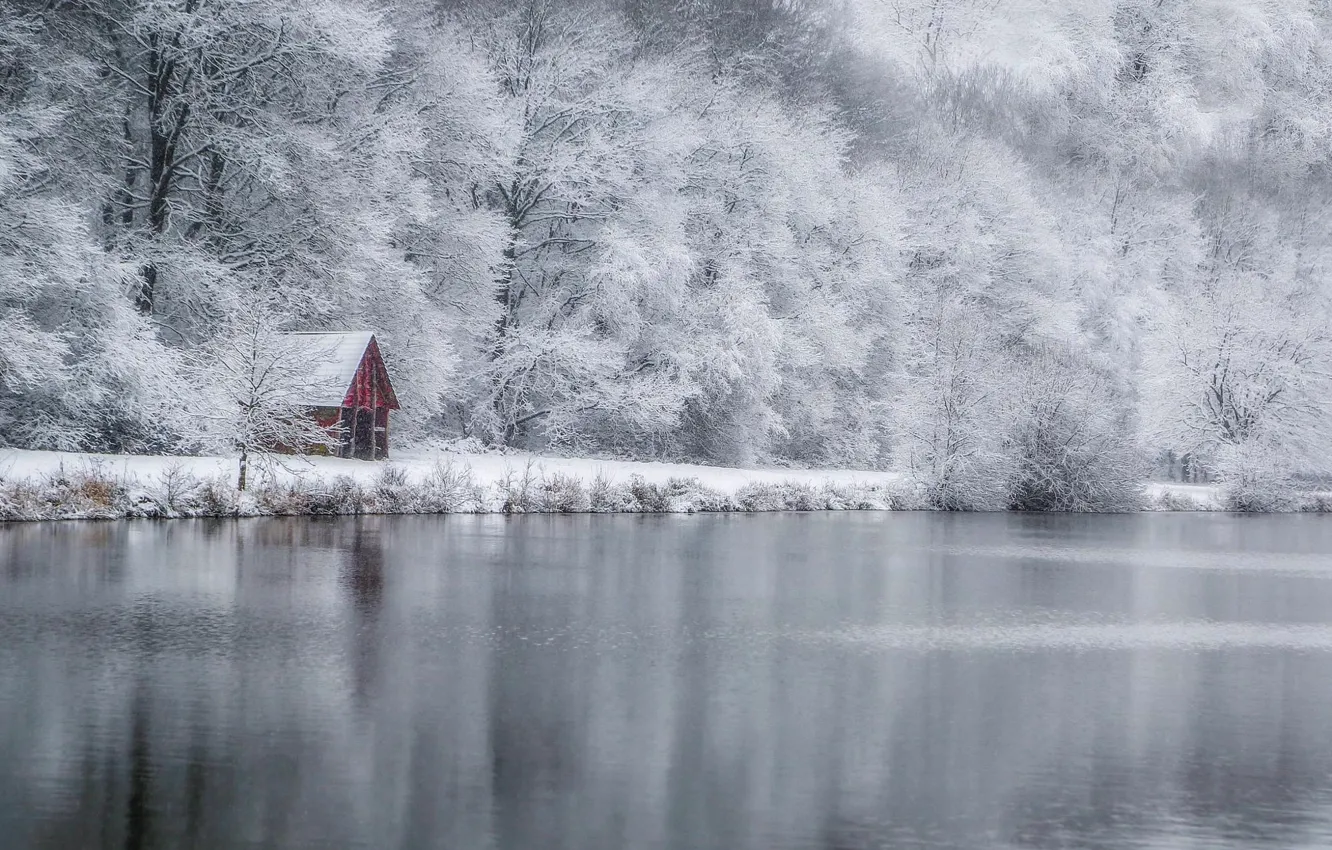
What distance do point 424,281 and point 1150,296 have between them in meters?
29.1

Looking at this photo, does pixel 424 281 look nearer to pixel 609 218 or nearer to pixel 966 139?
pixel 609 218

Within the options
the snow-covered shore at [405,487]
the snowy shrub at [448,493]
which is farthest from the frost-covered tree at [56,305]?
the snowy shrub at [448,493]

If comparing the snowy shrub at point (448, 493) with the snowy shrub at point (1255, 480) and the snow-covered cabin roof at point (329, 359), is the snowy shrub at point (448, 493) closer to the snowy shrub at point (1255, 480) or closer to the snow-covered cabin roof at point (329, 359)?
the snow-covered cabin roof at point (329, 359)

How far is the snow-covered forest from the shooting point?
3012cm

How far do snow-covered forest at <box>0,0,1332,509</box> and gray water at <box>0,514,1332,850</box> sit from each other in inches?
515

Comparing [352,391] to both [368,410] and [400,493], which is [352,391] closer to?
[368,410]

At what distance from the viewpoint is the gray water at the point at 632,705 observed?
722cm

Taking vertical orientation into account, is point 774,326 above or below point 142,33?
below

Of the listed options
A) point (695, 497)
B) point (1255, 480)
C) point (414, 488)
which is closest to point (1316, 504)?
point (1255, 480)

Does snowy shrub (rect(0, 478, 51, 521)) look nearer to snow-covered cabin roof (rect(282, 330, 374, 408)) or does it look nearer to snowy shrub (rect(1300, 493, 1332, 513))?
snow-covered cabin roof (rect(282, 330, 374, 408))

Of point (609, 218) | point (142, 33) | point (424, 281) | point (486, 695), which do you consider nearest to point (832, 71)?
point (609, 218)

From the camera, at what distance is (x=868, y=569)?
67.1 ft

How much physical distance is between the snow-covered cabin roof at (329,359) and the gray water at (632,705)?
9.25m

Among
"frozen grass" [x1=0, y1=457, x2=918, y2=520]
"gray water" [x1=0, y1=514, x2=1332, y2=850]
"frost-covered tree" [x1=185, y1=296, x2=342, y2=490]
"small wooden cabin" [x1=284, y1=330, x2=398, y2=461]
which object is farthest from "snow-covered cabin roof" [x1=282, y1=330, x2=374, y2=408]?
"gray water" [x1=0, y1=514, x2=1332, y2=850]
